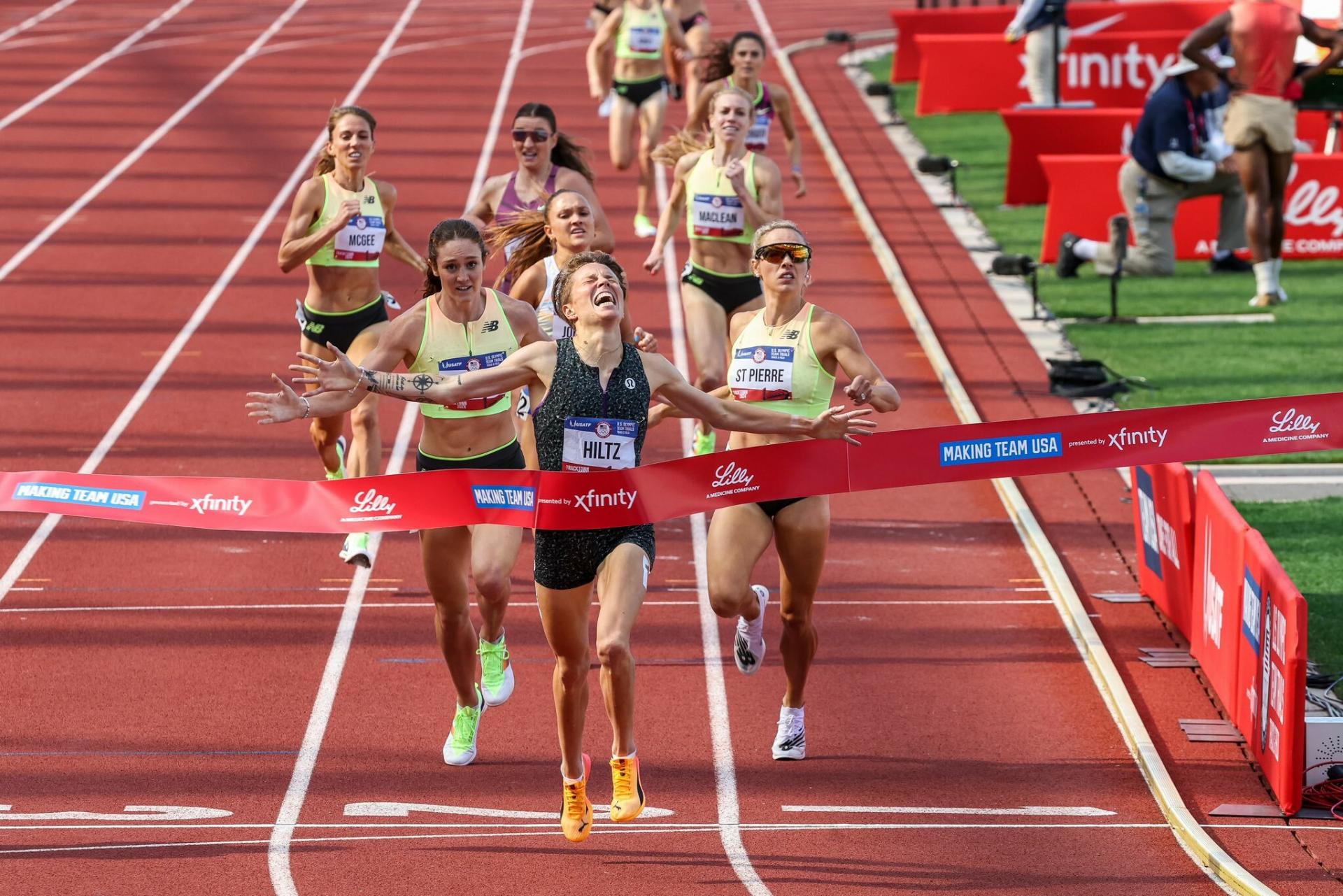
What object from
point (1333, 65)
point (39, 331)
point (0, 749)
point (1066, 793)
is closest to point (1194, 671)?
point (1066, 793)

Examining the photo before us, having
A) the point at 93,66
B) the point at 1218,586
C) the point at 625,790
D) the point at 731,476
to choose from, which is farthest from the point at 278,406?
the point at 93,66

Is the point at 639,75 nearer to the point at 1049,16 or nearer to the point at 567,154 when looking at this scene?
the point at 1049,16

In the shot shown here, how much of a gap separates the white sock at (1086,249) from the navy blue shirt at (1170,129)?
802mm

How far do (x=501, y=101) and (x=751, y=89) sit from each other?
10840mm

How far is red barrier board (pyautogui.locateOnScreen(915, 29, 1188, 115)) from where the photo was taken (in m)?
21.8

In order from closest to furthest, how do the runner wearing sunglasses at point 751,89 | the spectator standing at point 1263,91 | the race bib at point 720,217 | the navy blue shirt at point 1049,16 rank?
the race bib at point 720,217
the runner wearing sunglasses at point 751,89
the spectator standing at point 1263,91
the navy blue shirt at point 1049,16

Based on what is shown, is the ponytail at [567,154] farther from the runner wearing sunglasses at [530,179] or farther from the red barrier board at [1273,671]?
A: the red barrier board at [1273,671]

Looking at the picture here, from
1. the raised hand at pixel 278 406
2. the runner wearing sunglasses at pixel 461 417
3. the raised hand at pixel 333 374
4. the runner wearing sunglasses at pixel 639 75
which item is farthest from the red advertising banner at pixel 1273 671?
the runner wearing sunglasses at pixel 639 75

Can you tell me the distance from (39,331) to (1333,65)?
10.3 metres

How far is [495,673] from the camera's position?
8.07 metres

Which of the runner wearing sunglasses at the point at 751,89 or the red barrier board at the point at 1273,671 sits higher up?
the runner wearing sunglasses at the point at 751,89

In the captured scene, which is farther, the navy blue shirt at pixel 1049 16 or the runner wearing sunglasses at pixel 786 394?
the navy blue shirt at pixel 1049 16

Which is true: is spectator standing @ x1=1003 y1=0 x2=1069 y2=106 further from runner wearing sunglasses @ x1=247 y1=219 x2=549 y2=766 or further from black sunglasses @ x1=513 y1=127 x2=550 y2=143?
runner wearing sunglasses @ x1=247 y1=219 x2=549 y2=766

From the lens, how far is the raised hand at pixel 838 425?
7.00 metres
